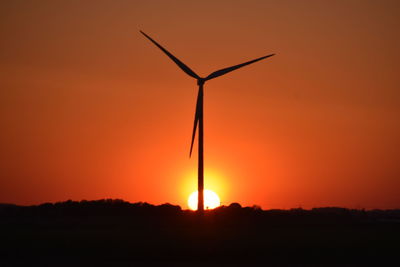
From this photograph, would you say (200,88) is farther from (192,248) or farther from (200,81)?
(192,248)

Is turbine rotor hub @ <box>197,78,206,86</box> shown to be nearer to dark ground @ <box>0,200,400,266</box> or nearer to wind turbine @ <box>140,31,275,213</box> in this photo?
wind turbine @ <box>140,31,275,213</box>

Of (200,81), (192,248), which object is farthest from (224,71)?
(192,248)

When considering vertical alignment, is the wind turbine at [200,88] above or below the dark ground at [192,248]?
above

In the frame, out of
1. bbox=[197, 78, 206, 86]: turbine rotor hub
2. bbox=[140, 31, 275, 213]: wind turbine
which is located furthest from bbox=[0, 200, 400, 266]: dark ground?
bbox=[197, 78, 206, 86]: turbine rotor hub

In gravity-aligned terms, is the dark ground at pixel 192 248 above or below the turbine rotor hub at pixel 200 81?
below

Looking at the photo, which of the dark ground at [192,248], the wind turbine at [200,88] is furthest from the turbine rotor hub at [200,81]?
the dark ground at [192,248]

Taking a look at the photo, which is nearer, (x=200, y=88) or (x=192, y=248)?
(x=192, y=248)

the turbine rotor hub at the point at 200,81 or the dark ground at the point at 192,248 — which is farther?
the turbine rotor hub at the point at 200,81

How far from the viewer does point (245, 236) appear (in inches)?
2854

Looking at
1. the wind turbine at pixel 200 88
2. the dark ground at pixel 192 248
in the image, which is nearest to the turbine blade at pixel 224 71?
the wind turbine at pixel 200 88

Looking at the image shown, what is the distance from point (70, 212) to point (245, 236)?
5153 centimetres

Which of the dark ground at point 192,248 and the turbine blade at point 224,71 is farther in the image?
the turbine blade at point 224,71

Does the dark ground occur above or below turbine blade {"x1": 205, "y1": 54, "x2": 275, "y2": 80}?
below

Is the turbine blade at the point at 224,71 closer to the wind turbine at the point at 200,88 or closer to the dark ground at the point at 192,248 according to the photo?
the wind turbine at the point at 200,88
